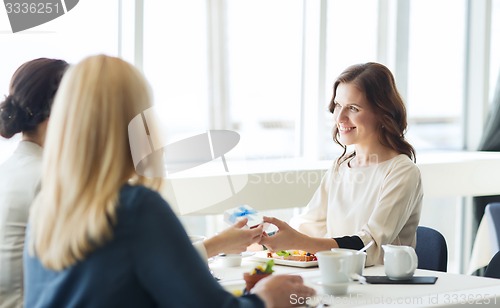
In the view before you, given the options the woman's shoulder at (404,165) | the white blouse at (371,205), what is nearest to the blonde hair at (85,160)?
the white blouse at (371,205)

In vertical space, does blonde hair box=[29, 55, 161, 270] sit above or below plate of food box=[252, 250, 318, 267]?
above

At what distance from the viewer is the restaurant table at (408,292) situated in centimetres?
199

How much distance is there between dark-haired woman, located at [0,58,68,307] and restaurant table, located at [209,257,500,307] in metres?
0.58

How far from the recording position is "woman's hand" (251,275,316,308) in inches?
64.8

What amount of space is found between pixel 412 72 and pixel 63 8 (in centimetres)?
233

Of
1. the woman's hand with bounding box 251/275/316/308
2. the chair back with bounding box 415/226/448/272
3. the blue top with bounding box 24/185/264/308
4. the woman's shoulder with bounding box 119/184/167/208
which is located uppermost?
the woman's shoulder with bounding box 119/184/167/208

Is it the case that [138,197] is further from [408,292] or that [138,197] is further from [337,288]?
→ [408,292]

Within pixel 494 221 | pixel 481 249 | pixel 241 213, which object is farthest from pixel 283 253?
pixel 481 249

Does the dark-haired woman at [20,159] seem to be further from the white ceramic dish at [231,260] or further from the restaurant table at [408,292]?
the white ceramic dish at [231,260]

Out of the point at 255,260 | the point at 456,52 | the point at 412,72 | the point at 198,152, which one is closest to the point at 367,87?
the point at 255,260

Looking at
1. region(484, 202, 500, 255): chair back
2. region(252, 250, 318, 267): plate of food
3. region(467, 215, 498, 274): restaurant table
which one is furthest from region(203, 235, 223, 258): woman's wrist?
region(467, 215, 498, 274): restaurant table

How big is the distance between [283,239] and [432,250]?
604mm

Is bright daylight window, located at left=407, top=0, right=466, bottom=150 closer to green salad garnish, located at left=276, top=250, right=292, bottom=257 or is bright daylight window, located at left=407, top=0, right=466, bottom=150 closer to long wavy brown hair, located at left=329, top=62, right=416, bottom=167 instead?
long wavy brown hair, located at left=329, top=62, right=416, bottom=167

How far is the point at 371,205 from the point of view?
279 cm
